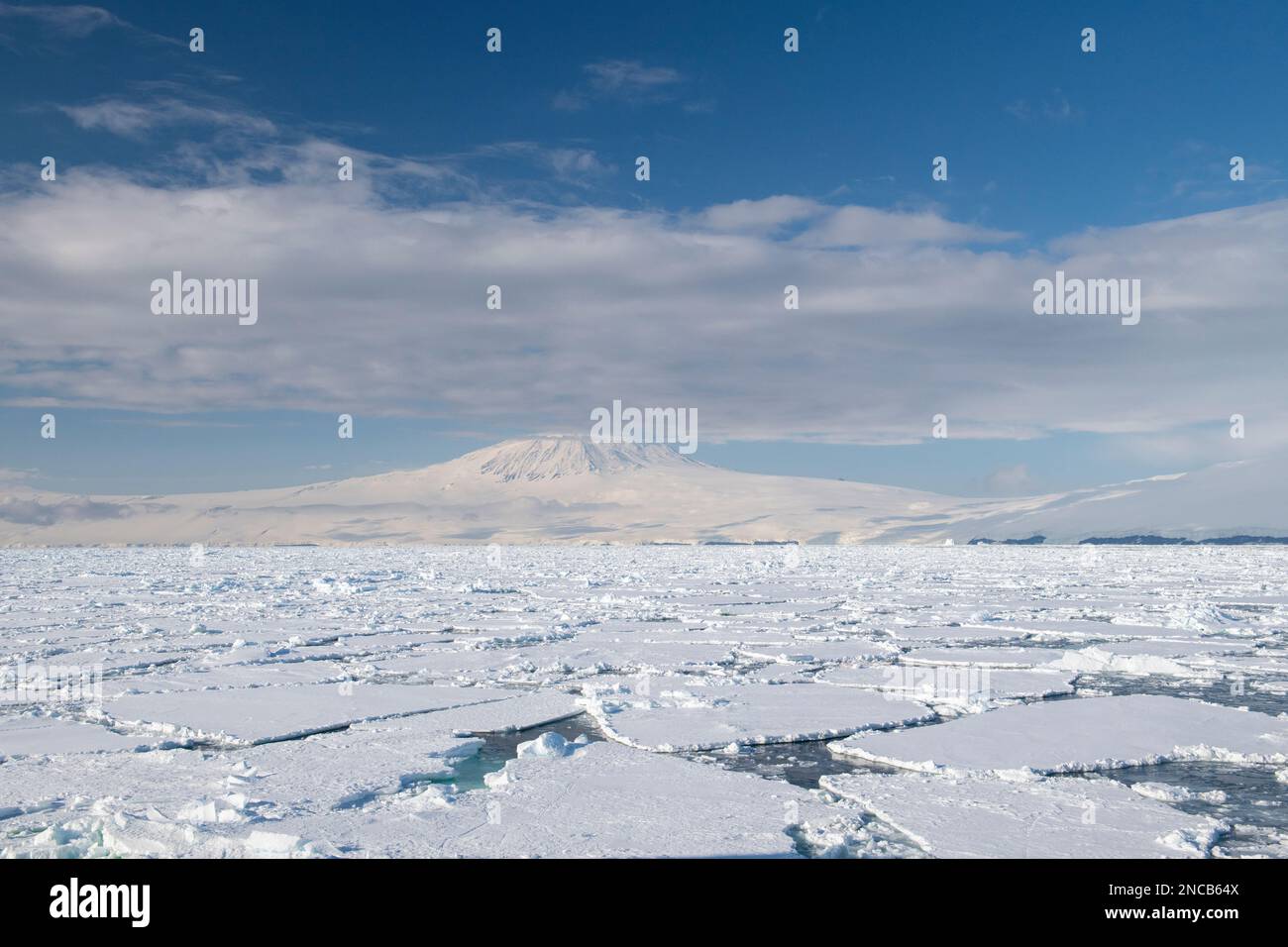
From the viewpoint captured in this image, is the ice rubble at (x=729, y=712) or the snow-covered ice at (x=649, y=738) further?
the ice rubble at (x=729, y=712)

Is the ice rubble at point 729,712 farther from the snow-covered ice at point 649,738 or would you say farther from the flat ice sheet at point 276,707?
the flat ice sheet at point 276,707

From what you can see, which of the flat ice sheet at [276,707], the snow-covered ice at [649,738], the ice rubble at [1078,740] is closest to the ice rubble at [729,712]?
the snow-covered ice at [649,738]

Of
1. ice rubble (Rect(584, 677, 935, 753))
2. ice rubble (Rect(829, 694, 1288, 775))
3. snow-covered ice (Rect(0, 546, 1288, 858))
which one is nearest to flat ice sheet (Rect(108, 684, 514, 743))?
snow-covered ice (Rect(0, 546, 1288, 858))

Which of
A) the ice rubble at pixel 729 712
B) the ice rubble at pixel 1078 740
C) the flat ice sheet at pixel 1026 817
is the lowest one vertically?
the ice rubble at pixel 729 712

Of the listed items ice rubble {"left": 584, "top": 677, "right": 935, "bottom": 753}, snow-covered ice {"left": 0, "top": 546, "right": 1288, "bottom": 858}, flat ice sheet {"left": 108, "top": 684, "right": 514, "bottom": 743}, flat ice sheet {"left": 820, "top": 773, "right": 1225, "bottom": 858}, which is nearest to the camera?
flat ice sheet {"left": 820, "top": 773, "right": 1225, "bottom": 858}

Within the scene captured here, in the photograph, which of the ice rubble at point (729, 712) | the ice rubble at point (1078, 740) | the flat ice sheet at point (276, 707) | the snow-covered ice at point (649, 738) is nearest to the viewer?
the snow-covered ice at point (649, 738)

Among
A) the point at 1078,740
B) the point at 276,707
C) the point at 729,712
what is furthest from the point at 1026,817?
the point at 276,707

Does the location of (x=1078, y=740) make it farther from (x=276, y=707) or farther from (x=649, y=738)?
(x=276, y=707)

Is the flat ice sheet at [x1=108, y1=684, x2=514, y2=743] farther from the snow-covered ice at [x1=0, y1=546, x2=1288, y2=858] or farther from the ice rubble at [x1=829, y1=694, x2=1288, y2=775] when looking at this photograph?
the ice rubble at [x1=829, y1=694, x2=1288, y2=775]

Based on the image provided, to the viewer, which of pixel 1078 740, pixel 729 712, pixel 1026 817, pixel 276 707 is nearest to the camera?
pixel 1026 817
